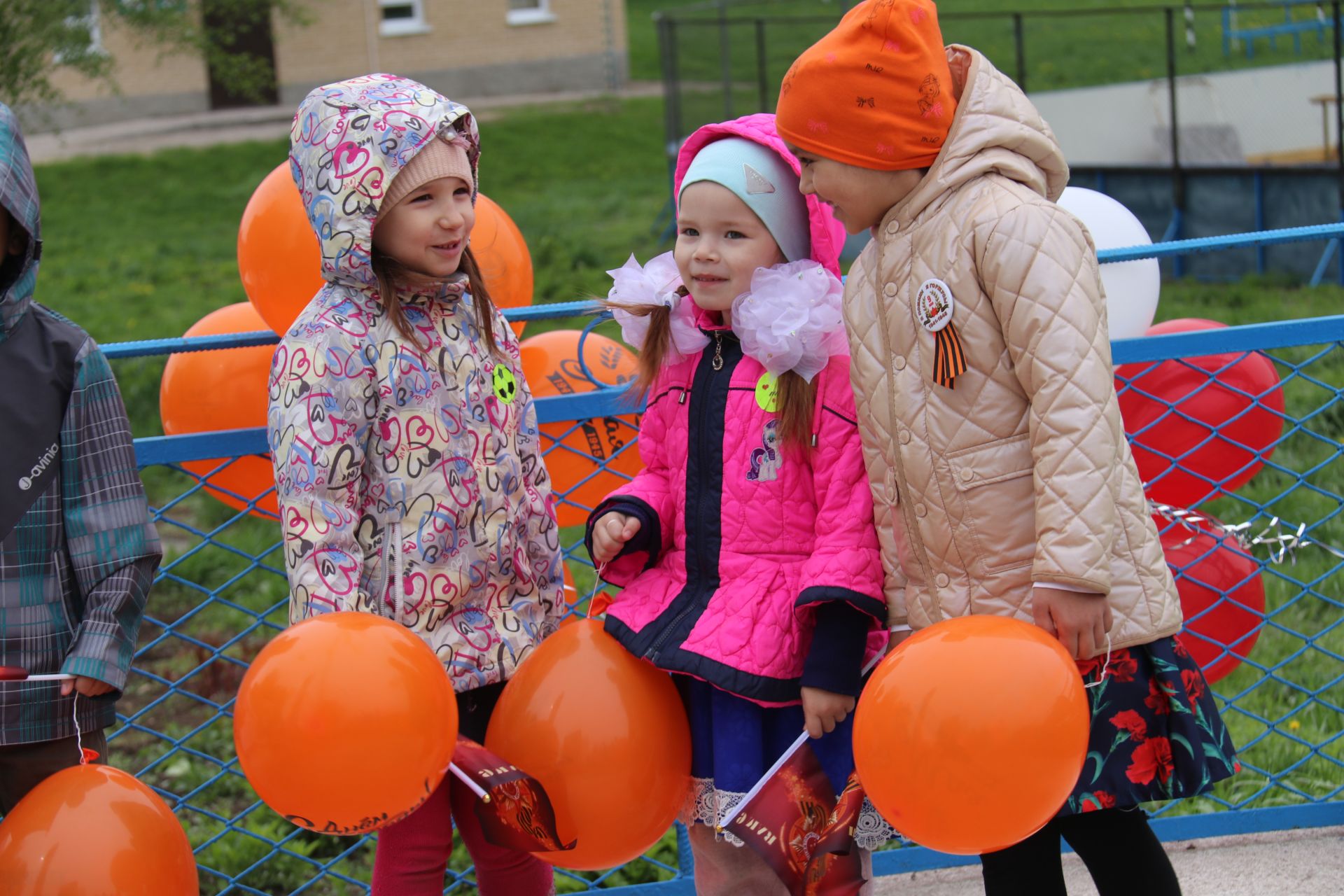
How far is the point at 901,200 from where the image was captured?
2135 mm

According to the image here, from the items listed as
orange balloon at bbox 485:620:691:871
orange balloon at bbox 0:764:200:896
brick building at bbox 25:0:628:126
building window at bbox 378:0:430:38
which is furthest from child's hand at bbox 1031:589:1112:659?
building window at bbox 378:0:430:38

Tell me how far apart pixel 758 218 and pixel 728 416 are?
0.33 meters

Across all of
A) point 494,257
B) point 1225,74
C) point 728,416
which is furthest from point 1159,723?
point 1225,74

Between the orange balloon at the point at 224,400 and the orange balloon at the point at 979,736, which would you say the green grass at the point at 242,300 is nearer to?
the orange balloon at the point at 224,400

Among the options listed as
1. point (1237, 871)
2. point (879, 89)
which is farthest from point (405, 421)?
point (1237, 871)

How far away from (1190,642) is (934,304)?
1.22 m

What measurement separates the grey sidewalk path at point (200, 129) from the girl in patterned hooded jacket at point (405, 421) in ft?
48.7

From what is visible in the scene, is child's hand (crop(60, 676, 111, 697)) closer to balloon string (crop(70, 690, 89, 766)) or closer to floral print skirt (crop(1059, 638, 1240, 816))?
balloon string (crop(70, 690, 89, 766))

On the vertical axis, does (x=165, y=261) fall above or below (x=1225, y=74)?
below

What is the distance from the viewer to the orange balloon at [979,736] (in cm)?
183

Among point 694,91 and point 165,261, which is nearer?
point 165,261

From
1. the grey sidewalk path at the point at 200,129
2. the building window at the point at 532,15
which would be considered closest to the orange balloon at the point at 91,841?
the grey sidewalk path at the point at 200,129

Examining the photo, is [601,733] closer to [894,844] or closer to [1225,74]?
[894,844]

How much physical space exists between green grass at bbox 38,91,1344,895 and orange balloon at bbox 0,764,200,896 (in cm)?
61
